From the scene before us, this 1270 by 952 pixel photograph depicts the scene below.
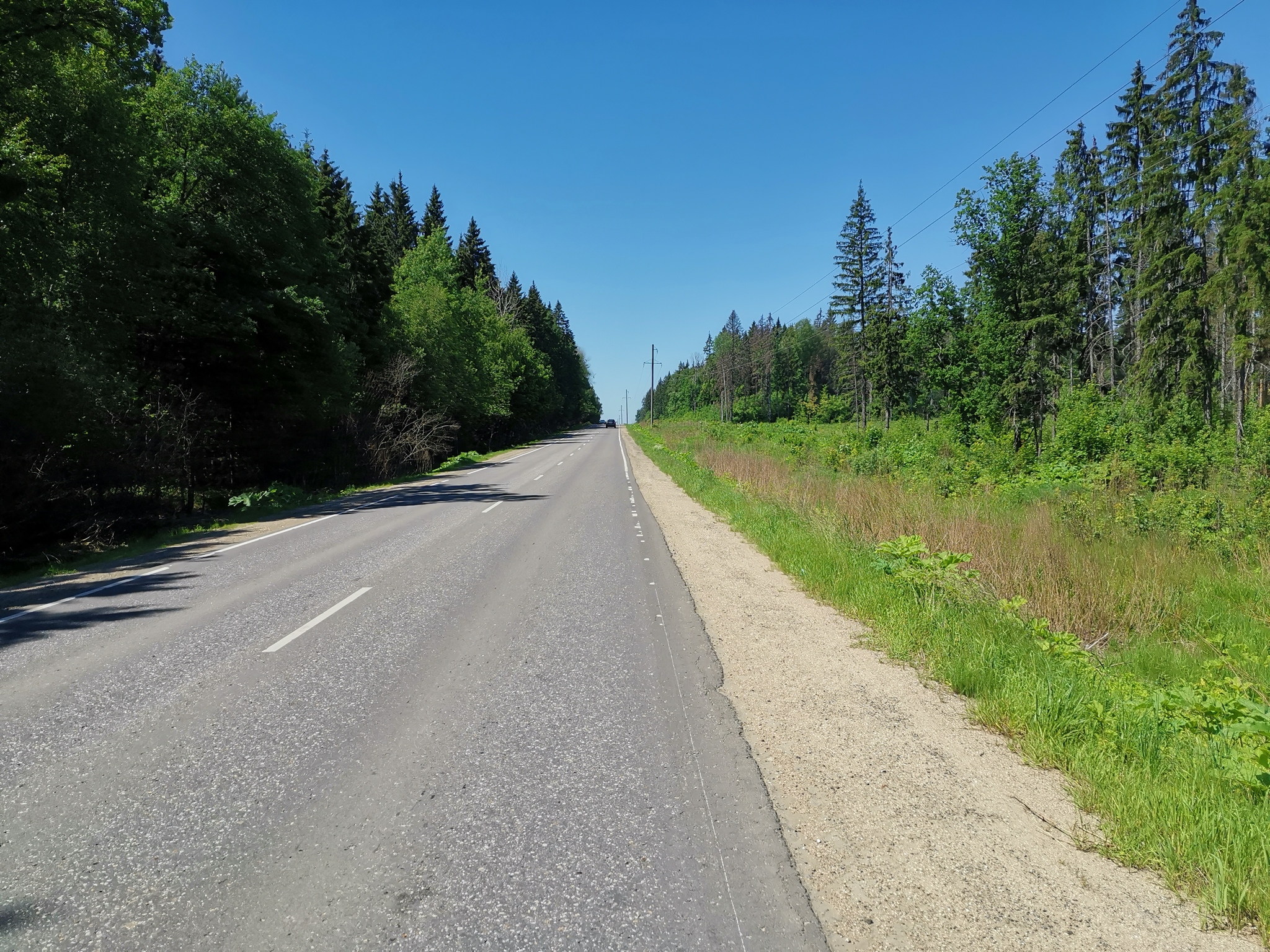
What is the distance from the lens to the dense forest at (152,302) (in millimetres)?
11555

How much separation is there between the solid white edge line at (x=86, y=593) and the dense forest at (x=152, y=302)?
3.10m

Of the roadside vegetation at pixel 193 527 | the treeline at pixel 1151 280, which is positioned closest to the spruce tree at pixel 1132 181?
the treeline at pixel 1151 280

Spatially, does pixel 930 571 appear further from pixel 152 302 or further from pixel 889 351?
pixel 889 351

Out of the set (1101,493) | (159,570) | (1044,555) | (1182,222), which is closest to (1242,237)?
(1182,222)

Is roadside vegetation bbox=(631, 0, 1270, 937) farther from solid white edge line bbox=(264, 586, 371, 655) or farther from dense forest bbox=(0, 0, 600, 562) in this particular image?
dense forest bbox=(0, 0, 600, 562)

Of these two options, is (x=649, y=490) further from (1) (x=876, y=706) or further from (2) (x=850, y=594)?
(1) (x=876, y=706)

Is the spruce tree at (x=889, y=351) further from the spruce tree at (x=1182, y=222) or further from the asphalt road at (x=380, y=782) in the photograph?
the asphalt road at (x=380, y=782)

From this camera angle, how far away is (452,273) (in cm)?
4181

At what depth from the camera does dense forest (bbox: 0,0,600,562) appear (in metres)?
11.6

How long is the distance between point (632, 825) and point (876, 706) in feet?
7.33

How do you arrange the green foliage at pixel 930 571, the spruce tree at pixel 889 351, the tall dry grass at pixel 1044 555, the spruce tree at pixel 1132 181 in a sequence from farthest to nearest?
the spruce tree at pixel 889 351 < the spruce tree at pixel 1132 181 < the tall dry grass at pixel 1044 555 < the green foliage at pixel 930 571

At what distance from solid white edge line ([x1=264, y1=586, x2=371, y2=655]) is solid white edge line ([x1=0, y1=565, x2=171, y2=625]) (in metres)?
3.38

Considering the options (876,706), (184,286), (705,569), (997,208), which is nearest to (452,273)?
(184,286)

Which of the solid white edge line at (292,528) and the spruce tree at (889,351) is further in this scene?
the spruce tree at (889,351)
